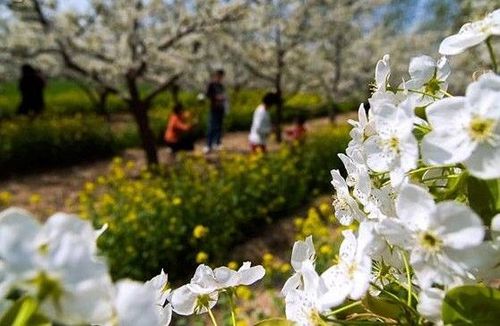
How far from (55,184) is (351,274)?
8.21 metres

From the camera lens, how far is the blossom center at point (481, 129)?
56cm

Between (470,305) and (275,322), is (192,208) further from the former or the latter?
(470,305)

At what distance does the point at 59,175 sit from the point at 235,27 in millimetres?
3204

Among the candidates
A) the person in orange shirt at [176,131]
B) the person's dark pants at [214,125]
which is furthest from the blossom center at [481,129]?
the person's dark pants at [214,125]

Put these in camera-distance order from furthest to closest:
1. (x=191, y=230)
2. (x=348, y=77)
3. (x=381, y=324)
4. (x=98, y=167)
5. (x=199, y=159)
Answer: (x=348, y=77) → (x=98, y=167) → (x=199, y=159) → (x=191, y=230) → (x=381, y=324)

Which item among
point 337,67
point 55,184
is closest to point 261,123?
point 55,184

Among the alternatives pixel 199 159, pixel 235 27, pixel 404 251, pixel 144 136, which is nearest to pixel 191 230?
pixel 199 159

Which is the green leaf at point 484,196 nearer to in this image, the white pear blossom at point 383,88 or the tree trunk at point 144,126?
the white pear blossom at point 383,88

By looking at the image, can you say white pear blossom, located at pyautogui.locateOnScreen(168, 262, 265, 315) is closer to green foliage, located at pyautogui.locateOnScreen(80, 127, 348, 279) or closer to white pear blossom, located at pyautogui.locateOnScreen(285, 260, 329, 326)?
white pear blossom, located at pyautogui.locateOnScreen(285, 260, 329, 326)

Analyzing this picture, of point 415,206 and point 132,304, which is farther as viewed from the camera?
point 415,206

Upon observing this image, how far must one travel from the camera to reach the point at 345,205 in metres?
0.79

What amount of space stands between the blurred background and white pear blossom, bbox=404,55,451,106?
0.20 m

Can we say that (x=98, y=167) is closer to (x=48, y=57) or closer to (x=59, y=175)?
(x=59, y=175)

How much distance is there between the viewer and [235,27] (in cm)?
998
